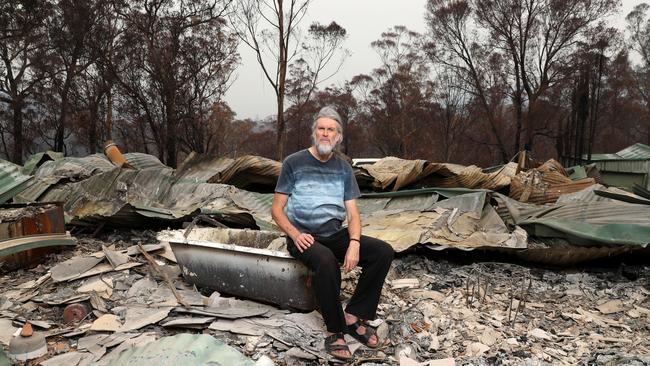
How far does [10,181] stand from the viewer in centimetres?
630

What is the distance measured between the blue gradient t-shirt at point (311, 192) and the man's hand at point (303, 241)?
0.67 ft

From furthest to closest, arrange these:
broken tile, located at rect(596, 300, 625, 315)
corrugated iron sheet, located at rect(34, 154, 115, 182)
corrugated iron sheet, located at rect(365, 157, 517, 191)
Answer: corrugated iron sheet, located at rect(34, 154, 115, 182)
corrugated iron sheet, located at rect(365, 157, 517, 191)
broken tile, located at rect(596, 300, 625, 315)

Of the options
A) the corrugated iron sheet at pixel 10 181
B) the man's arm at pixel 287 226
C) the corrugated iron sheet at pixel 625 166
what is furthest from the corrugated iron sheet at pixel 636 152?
the corrugated iron sheet at pixel 10 181

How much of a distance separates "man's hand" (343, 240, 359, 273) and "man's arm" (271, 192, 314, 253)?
0.25 metres

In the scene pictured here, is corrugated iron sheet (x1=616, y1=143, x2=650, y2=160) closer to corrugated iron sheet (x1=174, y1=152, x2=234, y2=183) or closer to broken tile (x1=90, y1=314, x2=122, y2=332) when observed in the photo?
corrugated iron sheet (x1=174, y1=152, x2=234, y2=183)

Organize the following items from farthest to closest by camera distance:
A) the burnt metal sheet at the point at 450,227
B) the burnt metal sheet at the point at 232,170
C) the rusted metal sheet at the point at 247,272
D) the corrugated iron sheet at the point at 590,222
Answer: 1. the burnt metal sheet at the point at 232,170
2. the burnt metal sheet at the point at 450,227
3. the corrugated iron sheet at the point at 590,222
4. the rusted metal sheet at the point at 247,272

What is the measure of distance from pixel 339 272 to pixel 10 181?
213 inches

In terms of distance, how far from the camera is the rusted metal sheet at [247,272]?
3.36m

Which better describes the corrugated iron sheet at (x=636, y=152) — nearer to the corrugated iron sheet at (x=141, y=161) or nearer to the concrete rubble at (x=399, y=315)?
the concrete rubble at (x=399, y=315)

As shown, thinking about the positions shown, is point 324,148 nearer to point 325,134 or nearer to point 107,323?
point 325,134

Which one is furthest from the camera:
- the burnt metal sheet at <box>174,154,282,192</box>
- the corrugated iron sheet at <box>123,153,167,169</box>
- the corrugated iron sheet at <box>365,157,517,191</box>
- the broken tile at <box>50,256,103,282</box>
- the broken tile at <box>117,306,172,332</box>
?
the corrugated iron sheet at <box>123,153,167,169</box>

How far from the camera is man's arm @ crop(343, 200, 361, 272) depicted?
3.02 m

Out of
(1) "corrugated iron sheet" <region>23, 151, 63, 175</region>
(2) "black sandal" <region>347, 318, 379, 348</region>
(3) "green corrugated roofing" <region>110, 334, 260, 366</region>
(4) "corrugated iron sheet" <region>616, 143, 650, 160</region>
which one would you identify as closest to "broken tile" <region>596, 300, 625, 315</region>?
(2) "black sandal" <region>347, 318, 379, 348</region>

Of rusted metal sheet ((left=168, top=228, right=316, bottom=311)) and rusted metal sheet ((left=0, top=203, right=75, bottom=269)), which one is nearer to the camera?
rusted metal sheet ((left=168, top=228, right=316, bottom=311))
